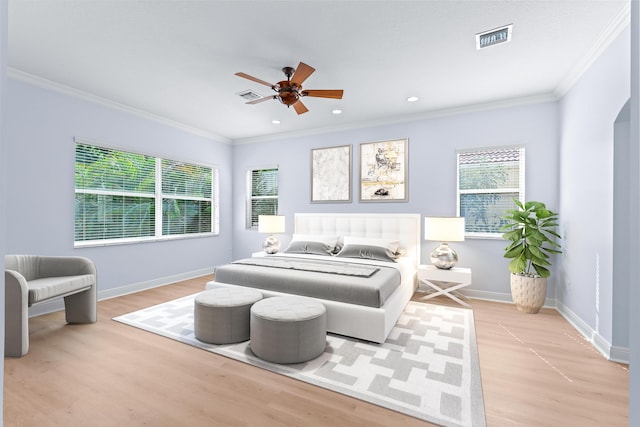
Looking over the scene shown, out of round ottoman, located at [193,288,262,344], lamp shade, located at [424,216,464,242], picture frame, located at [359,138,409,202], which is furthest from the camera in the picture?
picture frame, located at [359,138,409,202]

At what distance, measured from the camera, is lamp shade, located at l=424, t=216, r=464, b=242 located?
154 inches

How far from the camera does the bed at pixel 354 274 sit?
2760mm

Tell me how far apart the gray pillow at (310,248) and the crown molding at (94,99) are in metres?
2.87

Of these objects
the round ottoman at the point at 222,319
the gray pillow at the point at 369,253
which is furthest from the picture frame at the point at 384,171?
the round ottoman at the point at 222,319

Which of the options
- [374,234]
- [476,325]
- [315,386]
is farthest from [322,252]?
[315,386]

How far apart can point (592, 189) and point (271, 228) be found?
4.32 meters

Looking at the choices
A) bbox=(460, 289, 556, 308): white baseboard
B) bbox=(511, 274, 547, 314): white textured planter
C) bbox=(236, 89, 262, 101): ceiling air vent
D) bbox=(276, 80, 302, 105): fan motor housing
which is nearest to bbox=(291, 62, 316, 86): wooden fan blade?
bbox=(276, 80, 302, 105): fan motor housing

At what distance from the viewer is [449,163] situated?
14.6 ft

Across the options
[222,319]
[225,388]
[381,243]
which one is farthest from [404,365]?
[381,243]

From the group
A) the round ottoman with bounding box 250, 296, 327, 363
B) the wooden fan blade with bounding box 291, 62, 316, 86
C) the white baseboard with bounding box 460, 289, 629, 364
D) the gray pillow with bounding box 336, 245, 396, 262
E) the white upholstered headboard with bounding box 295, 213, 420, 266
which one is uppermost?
the wooden fan blade with bounding box 291, 62, 316, 86

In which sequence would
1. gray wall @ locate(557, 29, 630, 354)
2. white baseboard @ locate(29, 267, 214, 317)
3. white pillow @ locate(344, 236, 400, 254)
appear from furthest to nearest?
1. white pillow @ locate(344, 236, 400, 254)
2. white baseboard @ locate(29, 267, 214, 317)
3. gray wall @ locate(557, 29, 630, 354)

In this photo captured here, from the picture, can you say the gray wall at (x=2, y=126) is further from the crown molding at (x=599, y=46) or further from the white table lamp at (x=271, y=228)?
the white table lamp at (x=271, y=228)

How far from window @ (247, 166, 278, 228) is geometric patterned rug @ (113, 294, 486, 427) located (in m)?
3.00

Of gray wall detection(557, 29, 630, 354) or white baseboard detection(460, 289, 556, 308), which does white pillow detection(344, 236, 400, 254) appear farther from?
gray wall detection(557, 29, 630, 354)
